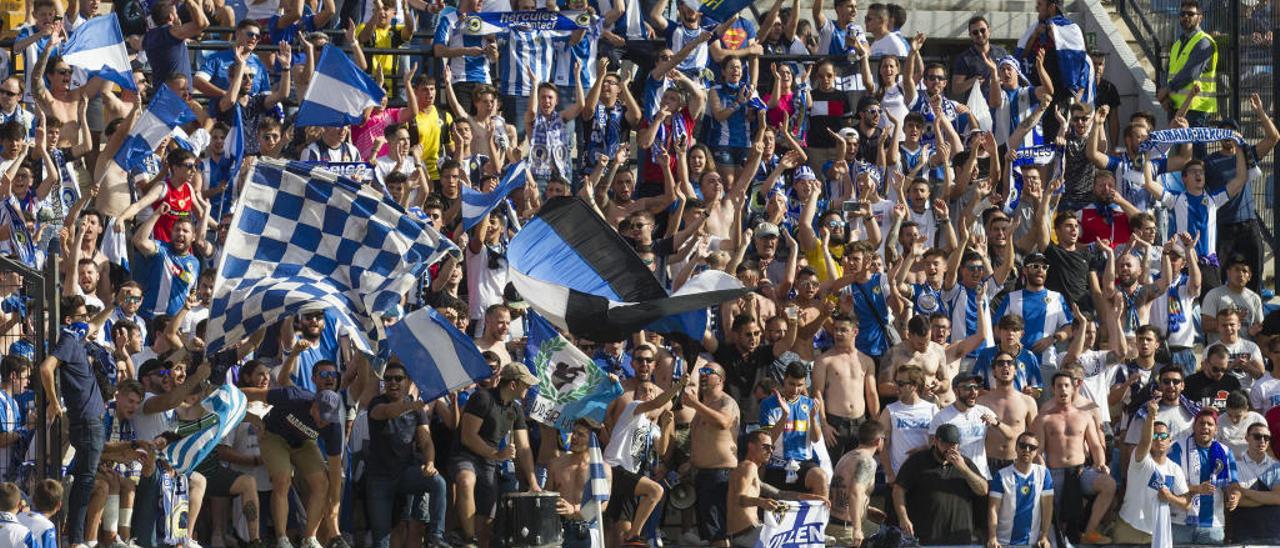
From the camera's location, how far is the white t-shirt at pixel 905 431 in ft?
69.8

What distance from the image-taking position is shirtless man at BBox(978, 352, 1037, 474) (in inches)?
840

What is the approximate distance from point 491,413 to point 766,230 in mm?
3441

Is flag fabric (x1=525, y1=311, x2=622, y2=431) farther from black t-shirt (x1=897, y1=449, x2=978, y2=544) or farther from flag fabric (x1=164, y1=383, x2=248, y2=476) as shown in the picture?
black t-shirt (x1=897, y1=449, x2=978, y2=544)

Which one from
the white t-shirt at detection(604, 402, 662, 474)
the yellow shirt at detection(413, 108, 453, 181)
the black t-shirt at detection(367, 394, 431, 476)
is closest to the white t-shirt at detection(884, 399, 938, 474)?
the white t-shirt at detection(604, 402, 662, 474)

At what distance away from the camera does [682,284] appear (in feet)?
71.6

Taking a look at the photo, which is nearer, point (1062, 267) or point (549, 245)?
point (549, 245)

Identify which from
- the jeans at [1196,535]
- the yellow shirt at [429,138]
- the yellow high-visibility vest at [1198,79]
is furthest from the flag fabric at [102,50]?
the yellow high-visibility vest at [1198,79]

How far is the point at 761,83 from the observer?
84.2ft

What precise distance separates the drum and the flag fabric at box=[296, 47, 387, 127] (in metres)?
5.36

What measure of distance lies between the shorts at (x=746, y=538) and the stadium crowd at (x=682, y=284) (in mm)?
34

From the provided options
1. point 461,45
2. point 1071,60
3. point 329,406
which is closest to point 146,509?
point 329,406

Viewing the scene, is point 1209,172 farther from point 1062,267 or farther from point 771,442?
point 771,442

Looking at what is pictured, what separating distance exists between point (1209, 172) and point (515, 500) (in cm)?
946

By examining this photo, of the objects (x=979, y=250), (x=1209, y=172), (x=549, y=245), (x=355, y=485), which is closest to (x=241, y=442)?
(x=355, y=485)
